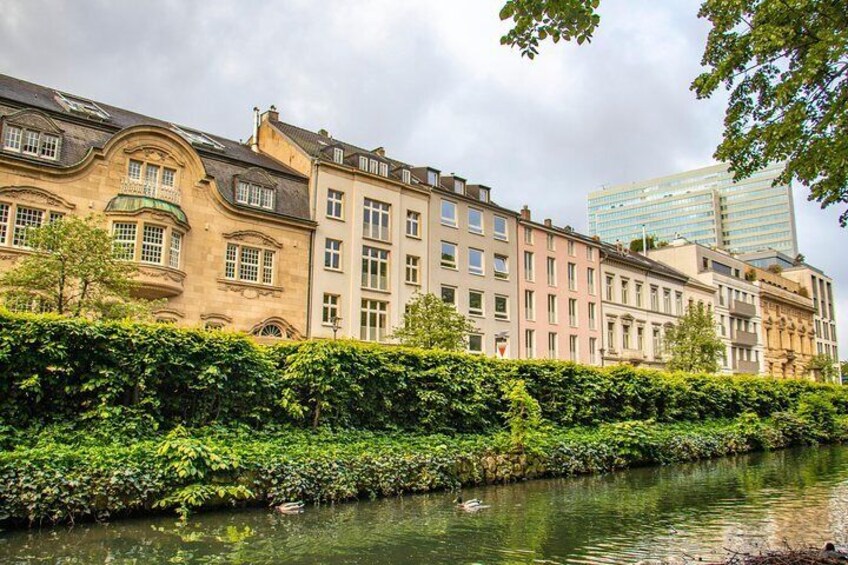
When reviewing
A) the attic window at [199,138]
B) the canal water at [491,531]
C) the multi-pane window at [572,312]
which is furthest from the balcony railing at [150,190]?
the multi-pane window at [572,312]

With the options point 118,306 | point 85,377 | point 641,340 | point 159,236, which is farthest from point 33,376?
point 641,340

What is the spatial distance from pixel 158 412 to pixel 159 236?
679 inches

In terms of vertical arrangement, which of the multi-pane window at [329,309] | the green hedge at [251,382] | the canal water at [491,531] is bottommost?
the canal water at [491,531]

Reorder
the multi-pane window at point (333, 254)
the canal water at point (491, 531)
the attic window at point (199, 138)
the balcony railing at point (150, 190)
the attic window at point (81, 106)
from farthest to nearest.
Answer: the multi-pane window at point (333, 254) < the attic window at point (199, 138) < the attic window at point (81, 106) < the balcony railing at point (150, 190) < the canal water at point (491, 531)

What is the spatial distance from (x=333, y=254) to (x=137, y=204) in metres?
11.8

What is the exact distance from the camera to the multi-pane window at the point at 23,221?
2816cm

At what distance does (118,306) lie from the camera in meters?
23.4

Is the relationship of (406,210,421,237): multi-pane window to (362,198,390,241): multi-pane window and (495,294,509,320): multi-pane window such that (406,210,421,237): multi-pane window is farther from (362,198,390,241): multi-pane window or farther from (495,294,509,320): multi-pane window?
(495,294,509,320): multi-pane window

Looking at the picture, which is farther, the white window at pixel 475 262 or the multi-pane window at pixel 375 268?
the white window at pixel 475 262

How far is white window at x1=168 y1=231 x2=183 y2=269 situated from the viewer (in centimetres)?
3152

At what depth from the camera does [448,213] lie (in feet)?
154

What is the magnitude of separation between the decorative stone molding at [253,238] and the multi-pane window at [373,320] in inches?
258

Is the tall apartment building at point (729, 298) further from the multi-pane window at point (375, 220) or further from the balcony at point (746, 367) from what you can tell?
the multi-pane window at point (375, 220)

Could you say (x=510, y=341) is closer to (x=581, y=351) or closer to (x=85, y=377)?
(x=581, y=351)
